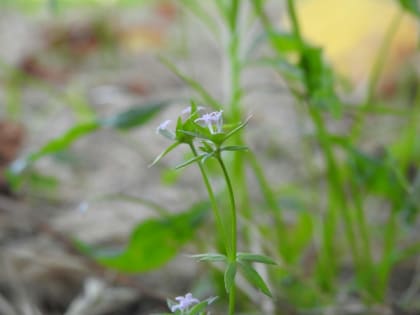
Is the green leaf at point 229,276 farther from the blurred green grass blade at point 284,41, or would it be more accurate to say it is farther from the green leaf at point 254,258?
the blurred green grass blade at point 284,41

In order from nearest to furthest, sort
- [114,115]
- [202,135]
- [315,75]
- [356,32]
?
[202,135], [315,75], [114,115], [356,32]

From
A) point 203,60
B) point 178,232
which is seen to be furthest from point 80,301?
point 203,60

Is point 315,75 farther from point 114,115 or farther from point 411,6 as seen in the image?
point 114,115

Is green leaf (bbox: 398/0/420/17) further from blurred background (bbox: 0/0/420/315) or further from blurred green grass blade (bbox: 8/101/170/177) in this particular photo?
blurred green grass blade (bbox: 8/101/170/177)

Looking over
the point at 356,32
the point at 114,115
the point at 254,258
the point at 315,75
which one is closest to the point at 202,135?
the point at 254,258

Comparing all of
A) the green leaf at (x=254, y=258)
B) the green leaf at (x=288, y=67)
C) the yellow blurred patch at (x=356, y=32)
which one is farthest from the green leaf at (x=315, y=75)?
the yellow blurred patch at (x=356, y=32)

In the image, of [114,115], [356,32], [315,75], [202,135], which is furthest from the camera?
[356,32]

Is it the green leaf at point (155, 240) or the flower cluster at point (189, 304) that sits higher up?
the flower cluster at point (189, 304)
